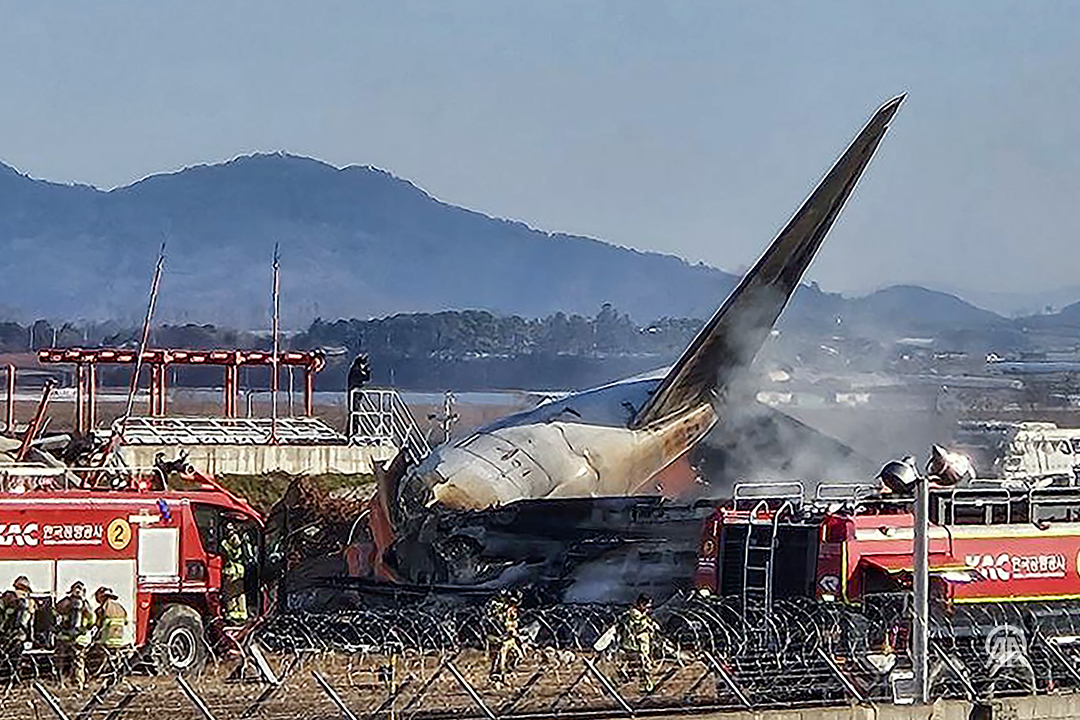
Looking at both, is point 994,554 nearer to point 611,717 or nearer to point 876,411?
point 611,717

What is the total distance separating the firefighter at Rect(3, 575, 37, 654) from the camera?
31094 millimetres

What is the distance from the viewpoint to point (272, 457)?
63844 mm

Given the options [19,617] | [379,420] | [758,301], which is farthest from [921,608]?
[379,420]

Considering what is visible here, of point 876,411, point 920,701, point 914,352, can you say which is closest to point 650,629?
point 920,701

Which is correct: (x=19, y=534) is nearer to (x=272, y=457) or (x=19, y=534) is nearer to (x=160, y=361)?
(x=272, y=457)

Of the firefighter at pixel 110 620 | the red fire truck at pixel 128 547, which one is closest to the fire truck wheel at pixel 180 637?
the red fire truck at pixel 128 547

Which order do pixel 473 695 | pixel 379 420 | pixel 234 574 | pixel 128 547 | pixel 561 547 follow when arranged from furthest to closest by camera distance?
pixel 379 420 < pixel 561 547 < pixel 234 574 < pixel 128 547 < pixel 473 695

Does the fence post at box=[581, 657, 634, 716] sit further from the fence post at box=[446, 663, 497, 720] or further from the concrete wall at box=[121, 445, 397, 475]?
the concrete wall at box=[121, 445, 397, 475]

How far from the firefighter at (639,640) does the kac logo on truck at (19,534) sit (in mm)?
8946

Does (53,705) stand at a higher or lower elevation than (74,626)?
higher

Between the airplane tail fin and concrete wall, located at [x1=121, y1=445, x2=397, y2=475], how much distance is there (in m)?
9.29

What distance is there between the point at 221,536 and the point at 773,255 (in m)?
25.0

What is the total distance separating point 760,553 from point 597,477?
19.1 meters

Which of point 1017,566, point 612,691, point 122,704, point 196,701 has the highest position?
point 1017,566
